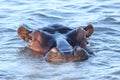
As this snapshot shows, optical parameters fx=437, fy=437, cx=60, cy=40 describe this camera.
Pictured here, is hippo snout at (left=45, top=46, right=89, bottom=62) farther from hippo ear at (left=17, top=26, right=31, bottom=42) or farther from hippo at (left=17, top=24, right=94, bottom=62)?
hippo ear at (left=17, top=26, right=31, bottom=42)

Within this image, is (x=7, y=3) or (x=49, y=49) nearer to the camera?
(x=49, y=49)

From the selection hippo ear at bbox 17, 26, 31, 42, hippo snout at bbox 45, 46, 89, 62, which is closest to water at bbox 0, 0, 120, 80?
hippo snout at bbox 45, 46, 89, 62

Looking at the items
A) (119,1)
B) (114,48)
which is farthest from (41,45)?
(119,1)

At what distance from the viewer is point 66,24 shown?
11.2 metres

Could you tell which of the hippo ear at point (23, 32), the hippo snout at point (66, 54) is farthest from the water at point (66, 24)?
the hippo ear at point (23, 32)

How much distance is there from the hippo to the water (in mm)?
121

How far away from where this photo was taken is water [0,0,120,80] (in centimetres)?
694

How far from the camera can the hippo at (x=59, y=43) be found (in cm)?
711

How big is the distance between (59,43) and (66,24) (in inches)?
148

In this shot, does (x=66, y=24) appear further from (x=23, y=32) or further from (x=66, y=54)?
(x=66, y=54)

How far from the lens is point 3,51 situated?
28.2 feet

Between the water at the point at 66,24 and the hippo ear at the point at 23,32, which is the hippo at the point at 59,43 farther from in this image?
the water at the point at 66,24

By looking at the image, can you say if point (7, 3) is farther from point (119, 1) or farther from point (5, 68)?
point (5, 68)

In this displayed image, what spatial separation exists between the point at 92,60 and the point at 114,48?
3.84ft
